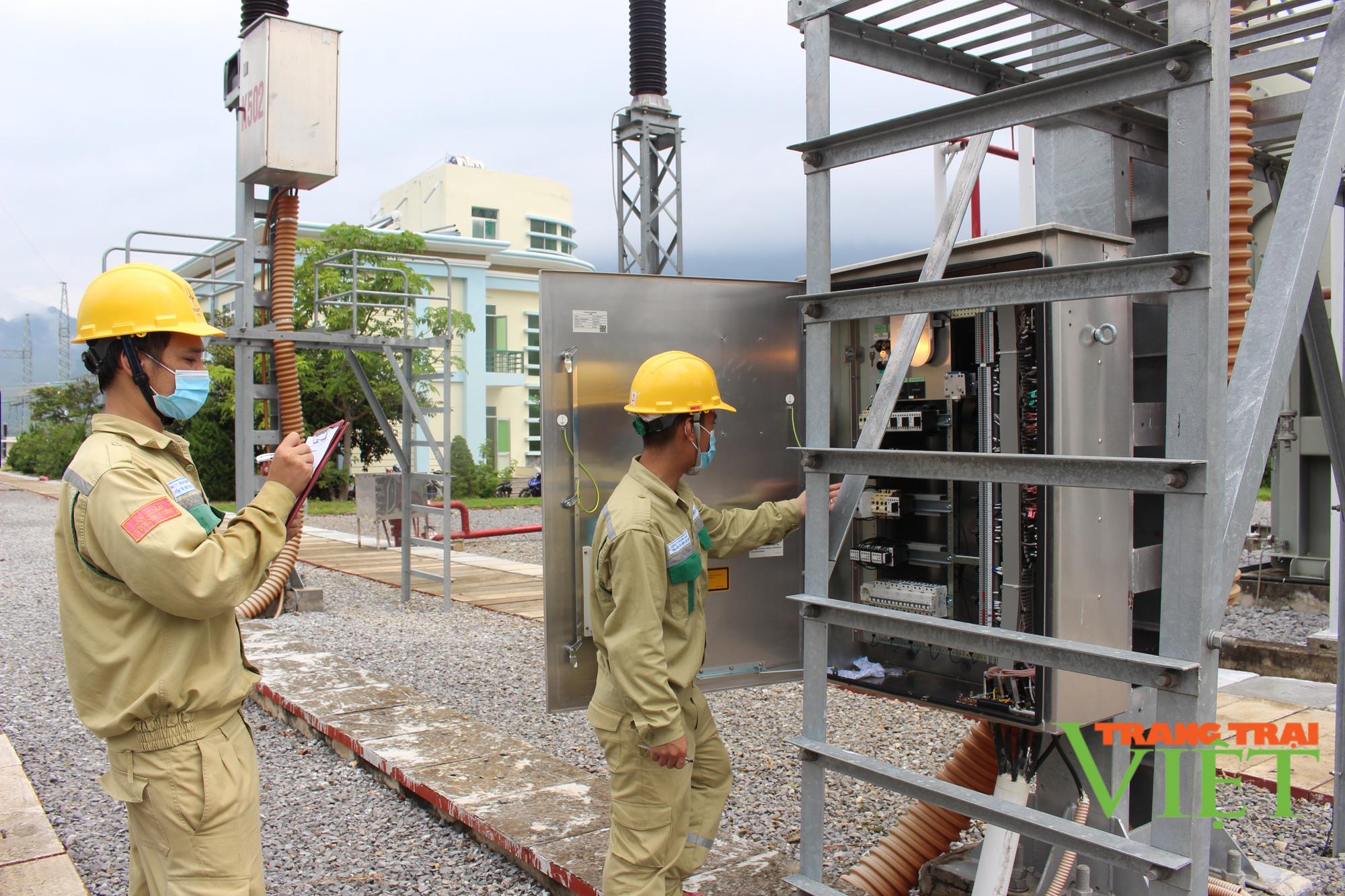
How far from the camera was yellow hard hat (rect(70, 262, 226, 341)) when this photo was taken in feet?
7.75

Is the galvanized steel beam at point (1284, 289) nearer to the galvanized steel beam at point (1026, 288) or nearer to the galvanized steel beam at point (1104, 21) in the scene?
the galvanized steel beam at point (1026, 288)

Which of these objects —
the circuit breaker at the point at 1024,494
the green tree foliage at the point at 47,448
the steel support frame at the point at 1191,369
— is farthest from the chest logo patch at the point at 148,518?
the green tree foliage at the point at 47,448

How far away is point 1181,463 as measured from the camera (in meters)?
1.83

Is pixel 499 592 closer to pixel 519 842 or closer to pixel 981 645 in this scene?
pixel 519 842

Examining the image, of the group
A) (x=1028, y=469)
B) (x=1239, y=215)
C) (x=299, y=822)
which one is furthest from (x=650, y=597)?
(x=299, y=822)

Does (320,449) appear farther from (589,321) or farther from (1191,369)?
(1191,369)

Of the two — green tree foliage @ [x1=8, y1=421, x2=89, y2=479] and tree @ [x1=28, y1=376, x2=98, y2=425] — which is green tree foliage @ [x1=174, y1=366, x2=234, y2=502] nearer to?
green tree foliage @ [x1=8, y1=421, x2=89, y2=479]

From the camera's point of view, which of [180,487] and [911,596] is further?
[911,596]

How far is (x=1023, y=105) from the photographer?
214 cm

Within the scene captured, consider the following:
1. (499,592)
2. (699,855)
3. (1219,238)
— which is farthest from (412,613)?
(1219,238)

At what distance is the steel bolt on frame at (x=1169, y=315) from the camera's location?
1.86 m

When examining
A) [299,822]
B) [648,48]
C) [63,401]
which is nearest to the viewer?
[299,822]

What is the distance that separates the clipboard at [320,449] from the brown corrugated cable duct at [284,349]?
5.94m

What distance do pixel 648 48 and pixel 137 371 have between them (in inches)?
441
